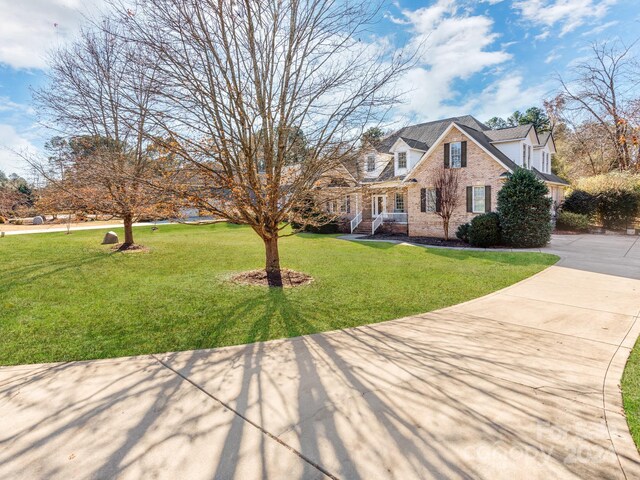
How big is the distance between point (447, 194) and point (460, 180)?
6.25 feet

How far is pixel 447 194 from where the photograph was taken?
17.6m

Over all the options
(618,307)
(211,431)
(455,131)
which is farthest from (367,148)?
(455,131)

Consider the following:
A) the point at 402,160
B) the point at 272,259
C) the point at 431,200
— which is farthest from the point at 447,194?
the point at 272,259

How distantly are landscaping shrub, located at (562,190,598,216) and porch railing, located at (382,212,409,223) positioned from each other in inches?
392

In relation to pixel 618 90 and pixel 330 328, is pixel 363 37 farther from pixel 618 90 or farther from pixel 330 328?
pixel 618 90

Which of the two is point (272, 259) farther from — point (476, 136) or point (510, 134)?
point (510, 134)

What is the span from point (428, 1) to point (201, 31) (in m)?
5.28

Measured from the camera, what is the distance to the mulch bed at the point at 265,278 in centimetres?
834

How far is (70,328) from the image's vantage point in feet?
17.2

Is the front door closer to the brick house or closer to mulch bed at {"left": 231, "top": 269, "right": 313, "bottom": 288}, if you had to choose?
the brick house

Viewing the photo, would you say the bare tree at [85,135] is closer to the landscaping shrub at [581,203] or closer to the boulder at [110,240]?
the boulder at [110,240]

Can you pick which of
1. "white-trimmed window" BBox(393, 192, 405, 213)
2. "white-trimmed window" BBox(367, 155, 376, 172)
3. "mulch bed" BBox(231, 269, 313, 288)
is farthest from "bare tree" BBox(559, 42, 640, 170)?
"mulch bed" BBox(231, 269, 313, 288)

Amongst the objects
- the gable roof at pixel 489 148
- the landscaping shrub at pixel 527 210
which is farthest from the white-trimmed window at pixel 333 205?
the gable roof at pixel 489 148

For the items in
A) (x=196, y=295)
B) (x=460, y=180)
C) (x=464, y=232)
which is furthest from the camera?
(x=460, y=180)
